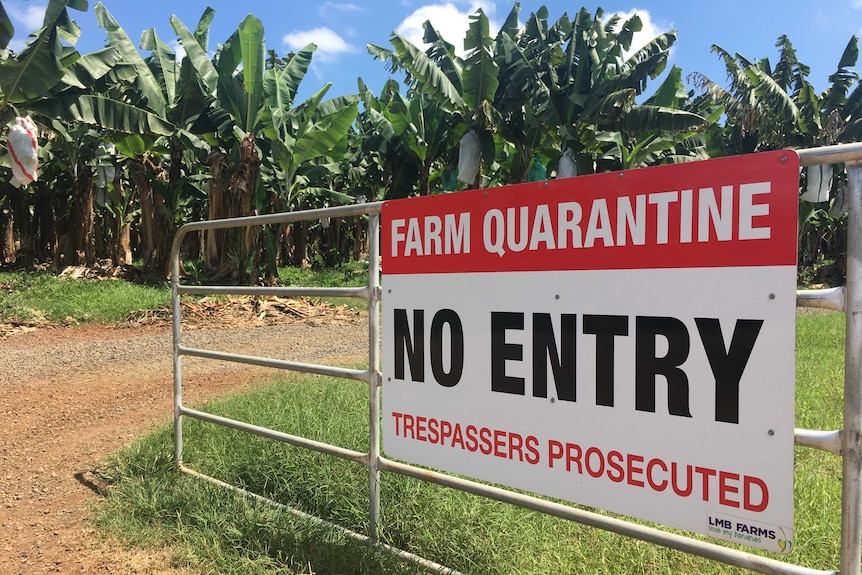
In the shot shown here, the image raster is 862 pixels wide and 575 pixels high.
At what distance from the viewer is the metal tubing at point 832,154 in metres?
1.27

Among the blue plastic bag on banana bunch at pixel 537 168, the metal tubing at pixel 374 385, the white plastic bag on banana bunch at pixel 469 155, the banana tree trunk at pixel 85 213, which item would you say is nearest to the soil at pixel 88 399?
the metal tubing at pixel 374 385

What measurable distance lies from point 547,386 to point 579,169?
33.2 ft

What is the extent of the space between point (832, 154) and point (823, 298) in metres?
0.33

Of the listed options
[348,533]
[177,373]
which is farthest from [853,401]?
[177,373]

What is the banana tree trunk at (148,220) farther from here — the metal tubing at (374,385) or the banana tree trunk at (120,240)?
the metal tubing at (374,385)

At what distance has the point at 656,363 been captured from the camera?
1530 mm

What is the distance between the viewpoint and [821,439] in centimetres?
131

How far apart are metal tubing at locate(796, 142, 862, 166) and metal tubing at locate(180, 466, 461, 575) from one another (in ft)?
5.48

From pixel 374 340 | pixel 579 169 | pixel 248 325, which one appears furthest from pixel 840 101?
pixel 374 340

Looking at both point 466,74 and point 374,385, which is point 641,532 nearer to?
point 374,385

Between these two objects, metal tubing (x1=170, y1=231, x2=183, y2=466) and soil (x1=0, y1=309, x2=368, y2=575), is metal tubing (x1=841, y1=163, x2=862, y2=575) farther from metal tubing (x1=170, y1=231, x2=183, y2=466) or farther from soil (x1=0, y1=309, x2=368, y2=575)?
metal tubing (x1=170, y1=231, x2=183, y2=466)

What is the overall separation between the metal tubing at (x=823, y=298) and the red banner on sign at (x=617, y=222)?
0.10 meters

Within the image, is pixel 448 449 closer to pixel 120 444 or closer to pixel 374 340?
pixel 374 340

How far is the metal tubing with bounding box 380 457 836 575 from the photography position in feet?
4.48
